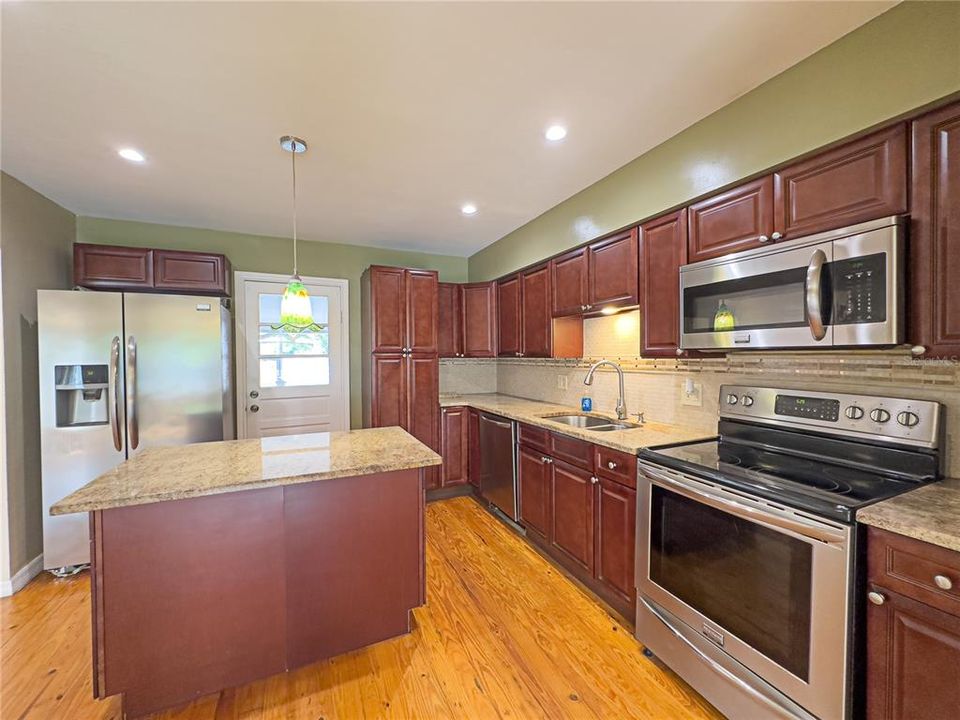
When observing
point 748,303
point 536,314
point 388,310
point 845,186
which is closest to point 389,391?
point 388,310

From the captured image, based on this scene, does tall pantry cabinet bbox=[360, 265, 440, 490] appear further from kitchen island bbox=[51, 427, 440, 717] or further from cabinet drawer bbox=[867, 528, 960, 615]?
cabinet drawer bbox=[867, 528, 960, 615]

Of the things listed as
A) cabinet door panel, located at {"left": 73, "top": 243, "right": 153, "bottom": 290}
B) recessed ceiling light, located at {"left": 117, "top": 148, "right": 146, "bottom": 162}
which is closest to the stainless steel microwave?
recessed ceiling light, located at {"left": 117, "top": 148, "right": 146, "bottom": 162}

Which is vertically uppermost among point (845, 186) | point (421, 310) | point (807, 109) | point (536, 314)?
point (807, 109)

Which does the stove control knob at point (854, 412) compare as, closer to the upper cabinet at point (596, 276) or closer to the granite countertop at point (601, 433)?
the granite countertop at point (601, 433)

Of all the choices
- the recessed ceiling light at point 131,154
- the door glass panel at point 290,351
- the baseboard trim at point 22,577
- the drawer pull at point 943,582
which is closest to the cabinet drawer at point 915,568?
the drawer pull at point 943,582

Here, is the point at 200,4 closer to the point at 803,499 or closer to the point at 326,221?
the point at 326,221

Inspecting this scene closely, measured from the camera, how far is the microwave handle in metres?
1.47

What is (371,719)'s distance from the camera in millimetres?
1541

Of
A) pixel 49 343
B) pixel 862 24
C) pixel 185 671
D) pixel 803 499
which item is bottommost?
pixel 185 671

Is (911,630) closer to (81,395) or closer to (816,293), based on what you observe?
(816,293)

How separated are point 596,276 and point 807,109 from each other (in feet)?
4.29

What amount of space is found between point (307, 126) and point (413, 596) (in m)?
2.39

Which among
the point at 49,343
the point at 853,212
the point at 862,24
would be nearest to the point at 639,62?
the point at 862,24

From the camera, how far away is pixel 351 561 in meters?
1.79
